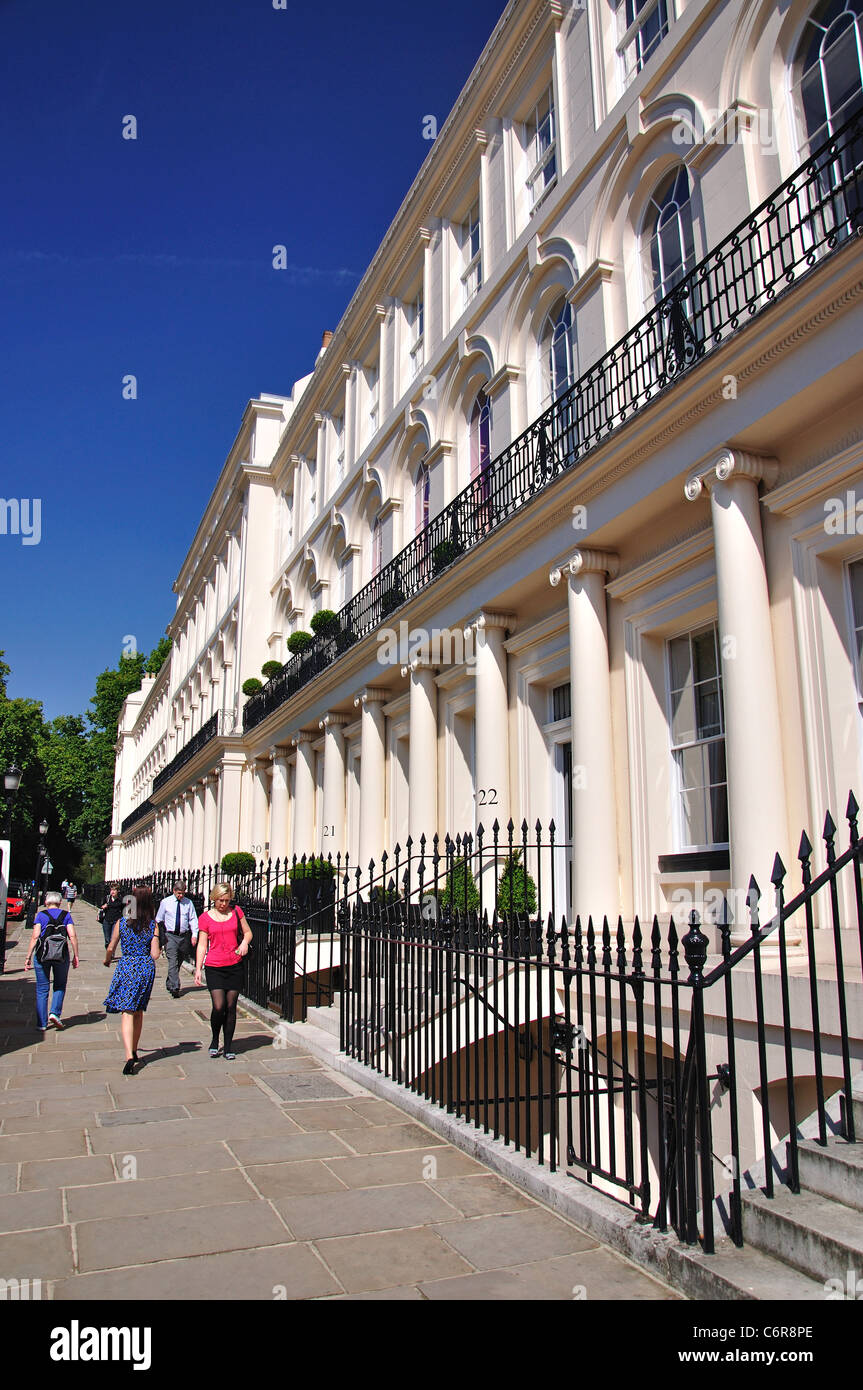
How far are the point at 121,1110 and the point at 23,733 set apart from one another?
48730mm

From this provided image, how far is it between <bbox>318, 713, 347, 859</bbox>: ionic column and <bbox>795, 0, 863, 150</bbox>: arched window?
14.5 meters

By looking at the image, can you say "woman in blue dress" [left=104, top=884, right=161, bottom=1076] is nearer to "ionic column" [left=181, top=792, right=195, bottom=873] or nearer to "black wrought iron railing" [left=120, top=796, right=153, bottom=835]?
"ionic column" [left=181, top=792, right=195, bottom=873]

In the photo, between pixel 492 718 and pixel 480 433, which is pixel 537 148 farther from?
pixel 492 718

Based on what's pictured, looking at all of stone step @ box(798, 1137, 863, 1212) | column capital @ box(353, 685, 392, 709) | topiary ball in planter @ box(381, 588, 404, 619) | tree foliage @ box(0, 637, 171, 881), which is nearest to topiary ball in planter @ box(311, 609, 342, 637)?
column capital @ box(353, 685, 392, 709)

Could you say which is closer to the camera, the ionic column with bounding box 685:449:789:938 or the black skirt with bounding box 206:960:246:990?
the ionic column with bounding box 685:449:789:938

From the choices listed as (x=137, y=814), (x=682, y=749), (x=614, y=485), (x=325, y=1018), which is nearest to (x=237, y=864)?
(x=325, y=1018)

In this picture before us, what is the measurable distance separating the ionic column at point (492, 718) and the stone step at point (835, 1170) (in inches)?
336

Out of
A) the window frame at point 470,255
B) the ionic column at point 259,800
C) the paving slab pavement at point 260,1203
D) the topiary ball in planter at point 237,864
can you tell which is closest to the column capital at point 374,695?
the window frame at point 470,255

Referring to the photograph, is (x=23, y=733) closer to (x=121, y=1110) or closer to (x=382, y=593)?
(x=382, y=593)

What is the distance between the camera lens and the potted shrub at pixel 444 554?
14148mm

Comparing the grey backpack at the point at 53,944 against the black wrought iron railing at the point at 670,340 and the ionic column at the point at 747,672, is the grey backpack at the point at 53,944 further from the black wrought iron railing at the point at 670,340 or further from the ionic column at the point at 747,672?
the ionic column at the point at 747,672

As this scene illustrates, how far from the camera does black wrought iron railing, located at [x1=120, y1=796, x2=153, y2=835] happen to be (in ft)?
168

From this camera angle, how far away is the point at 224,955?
895cm
